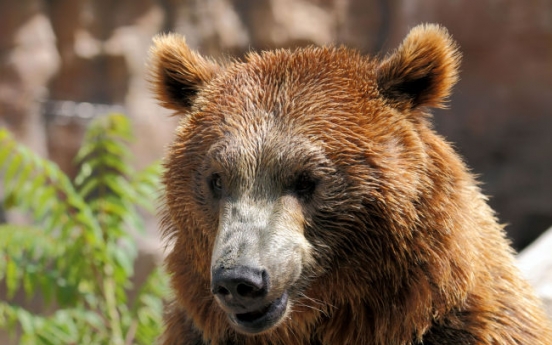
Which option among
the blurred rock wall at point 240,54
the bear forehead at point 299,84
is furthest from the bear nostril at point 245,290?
the blurred rock wall at point 240,54

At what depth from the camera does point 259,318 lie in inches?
125

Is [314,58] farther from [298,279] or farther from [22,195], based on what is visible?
[22,195]

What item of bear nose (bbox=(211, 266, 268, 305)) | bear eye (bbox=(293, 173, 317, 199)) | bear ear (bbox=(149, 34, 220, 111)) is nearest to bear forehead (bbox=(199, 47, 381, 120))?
bear ear (bbox=(149, 34, 220, 111))

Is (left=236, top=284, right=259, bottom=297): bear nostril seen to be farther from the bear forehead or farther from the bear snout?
the bear forehead

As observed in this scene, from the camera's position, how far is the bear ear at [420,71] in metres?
3.62

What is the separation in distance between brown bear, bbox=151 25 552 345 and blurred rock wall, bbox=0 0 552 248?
6.24 m

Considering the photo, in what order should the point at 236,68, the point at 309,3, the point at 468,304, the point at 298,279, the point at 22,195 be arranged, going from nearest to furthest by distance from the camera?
the point at 298,279 < the point at 468,304 < the point at 236,68 < the point at 22,195 < the point at 309,3

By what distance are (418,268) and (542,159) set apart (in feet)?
22.6

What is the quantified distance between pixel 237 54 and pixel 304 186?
7129 millimetres

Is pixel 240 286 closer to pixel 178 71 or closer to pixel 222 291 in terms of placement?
pixel 222 291

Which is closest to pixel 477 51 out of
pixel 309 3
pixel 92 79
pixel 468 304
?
pixel 309 3

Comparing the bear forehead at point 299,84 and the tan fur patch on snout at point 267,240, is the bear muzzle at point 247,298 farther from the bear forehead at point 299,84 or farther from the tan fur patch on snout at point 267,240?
the bear forehead at point 299,84

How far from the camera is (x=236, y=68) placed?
3869 mm

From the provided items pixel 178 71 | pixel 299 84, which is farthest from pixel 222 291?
pixel 178 71
